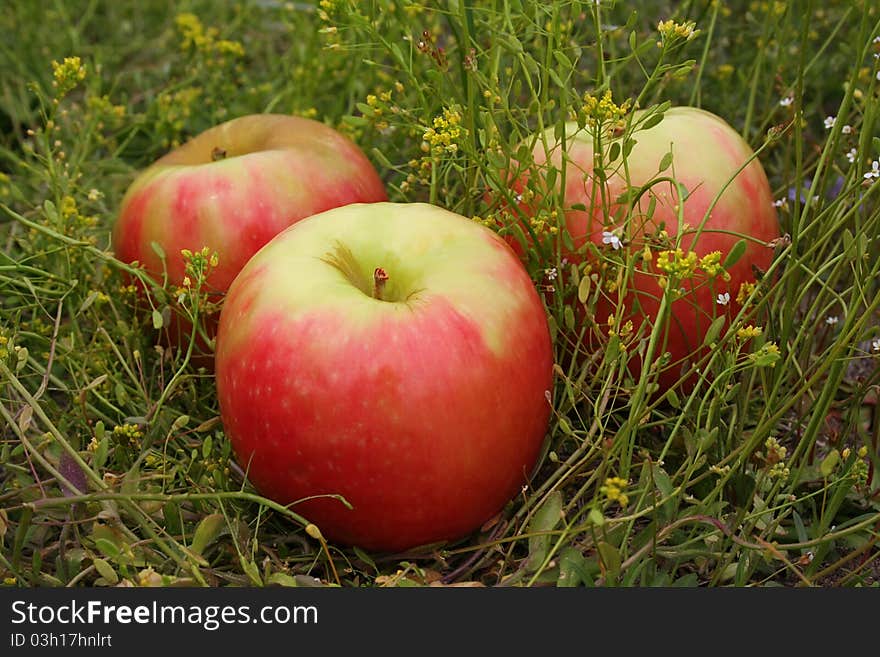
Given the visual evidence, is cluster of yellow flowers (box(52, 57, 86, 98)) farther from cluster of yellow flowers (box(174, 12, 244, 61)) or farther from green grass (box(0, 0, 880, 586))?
cluster of yellow flowers (box(174, 12, 244, 61))

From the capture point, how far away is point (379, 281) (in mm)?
1346

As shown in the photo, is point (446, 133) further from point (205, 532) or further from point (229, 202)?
point (205, 532)

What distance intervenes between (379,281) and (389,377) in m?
0.16

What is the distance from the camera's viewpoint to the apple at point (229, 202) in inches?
61.6

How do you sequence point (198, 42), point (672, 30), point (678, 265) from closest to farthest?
point (678, 265)
point (672, 30)
point (198, 42)

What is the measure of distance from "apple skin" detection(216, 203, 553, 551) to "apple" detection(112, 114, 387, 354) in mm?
188

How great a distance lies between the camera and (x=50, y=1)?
2.65 meters

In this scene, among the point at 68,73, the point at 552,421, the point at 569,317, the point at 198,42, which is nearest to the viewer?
the point at 569,317

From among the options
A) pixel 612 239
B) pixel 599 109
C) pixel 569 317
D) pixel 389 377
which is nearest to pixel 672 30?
pixel 599 109

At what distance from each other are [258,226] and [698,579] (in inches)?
30.8

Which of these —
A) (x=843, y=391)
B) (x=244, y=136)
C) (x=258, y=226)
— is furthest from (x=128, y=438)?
(x=843, y=391)

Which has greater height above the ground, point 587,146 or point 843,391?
point 587,146

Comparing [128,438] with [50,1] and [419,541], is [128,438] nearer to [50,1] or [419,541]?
[419,541]

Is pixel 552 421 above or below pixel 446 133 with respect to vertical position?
below
